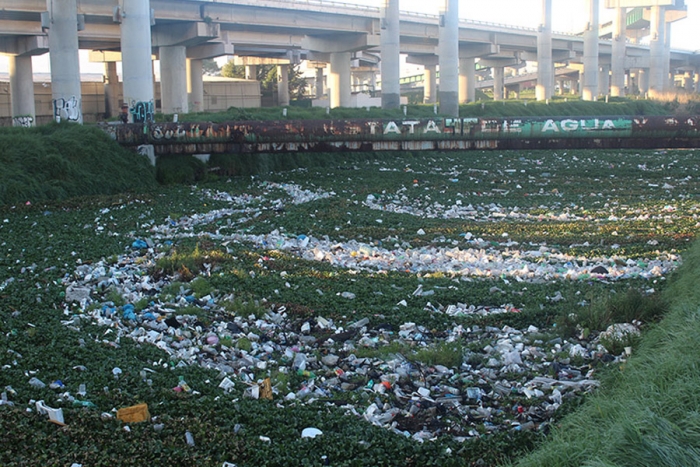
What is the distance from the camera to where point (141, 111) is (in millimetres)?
25188

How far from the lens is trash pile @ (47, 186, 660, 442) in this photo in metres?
6.73

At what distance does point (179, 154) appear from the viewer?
70.7 feet

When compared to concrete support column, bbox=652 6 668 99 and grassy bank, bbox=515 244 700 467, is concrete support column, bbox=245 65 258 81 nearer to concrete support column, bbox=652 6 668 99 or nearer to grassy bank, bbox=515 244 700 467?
concrete support column, bbox=652 6 668 99

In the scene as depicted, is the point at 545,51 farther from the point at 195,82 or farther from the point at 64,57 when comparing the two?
the point at 64,57

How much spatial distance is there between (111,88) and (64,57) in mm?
31643

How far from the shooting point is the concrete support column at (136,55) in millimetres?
25188

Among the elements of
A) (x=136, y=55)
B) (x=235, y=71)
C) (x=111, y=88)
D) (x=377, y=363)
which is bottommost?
(x=377, y=363)

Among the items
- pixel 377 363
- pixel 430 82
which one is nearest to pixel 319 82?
pixel 430 82

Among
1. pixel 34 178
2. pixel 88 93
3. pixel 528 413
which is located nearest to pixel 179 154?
pixel 34 178

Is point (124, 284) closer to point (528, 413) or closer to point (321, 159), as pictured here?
point (528, 413)

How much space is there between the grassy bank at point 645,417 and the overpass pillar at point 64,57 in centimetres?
2551

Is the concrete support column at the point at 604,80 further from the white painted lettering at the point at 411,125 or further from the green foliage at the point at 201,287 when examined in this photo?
the green foliage at the point at 201,287

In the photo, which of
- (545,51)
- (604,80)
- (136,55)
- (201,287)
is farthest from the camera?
(604,80)

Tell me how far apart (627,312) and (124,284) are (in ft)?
20.9
